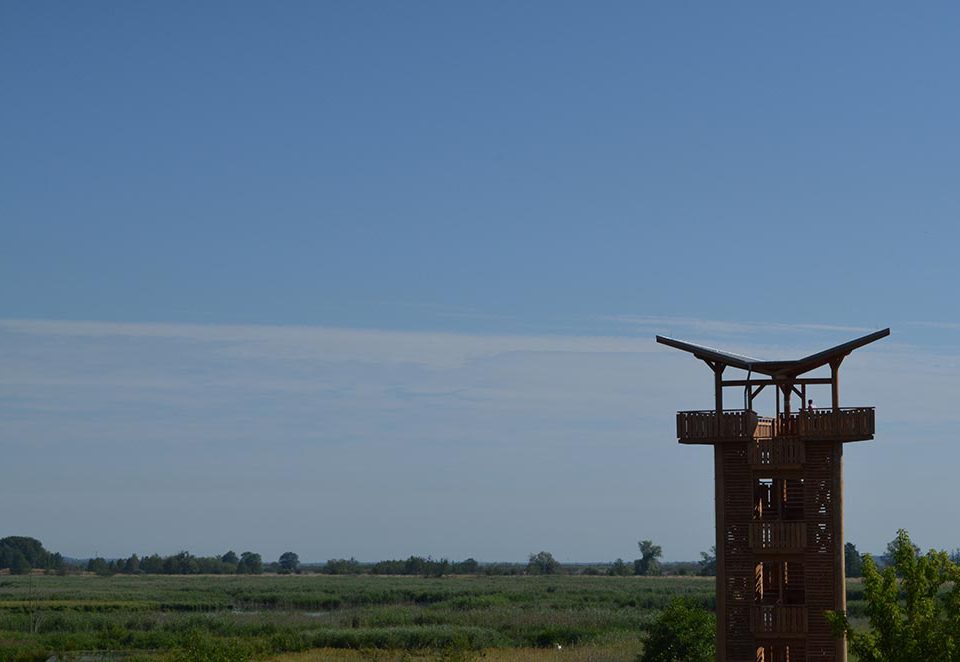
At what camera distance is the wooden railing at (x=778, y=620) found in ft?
96.4

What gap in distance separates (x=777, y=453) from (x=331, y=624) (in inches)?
1973

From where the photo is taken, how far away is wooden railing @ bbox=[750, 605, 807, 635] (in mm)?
29375

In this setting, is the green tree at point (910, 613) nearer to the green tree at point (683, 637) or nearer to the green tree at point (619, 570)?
the green tree at point (683, 637)

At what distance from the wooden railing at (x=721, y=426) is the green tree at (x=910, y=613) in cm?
588

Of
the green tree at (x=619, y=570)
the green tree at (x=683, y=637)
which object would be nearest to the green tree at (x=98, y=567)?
the green tree at (x=619, y=570)

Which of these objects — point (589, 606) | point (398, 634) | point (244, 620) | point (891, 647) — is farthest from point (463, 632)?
point (891, 647)

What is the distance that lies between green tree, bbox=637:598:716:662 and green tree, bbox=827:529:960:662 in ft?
50.8

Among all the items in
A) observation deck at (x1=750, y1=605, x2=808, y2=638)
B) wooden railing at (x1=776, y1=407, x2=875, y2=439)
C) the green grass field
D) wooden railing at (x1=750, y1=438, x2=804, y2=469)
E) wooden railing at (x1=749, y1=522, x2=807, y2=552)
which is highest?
wooden railing at (x1=776, y1=407, x2=875, y2=439)

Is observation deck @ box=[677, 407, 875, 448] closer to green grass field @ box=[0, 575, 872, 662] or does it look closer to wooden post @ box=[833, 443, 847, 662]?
wooden post @ box=[833, 443, 847, 662]

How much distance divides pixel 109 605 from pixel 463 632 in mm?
36908

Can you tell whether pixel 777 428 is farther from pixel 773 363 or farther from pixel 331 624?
pixel 331 624

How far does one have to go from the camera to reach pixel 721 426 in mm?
30219

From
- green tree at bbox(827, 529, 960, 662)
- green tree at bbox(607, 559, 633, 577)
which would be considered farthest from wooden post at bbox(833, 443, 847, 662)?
green tree at bbox(607, 559, 633, 577)

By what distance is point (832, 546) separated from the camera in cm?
2956
